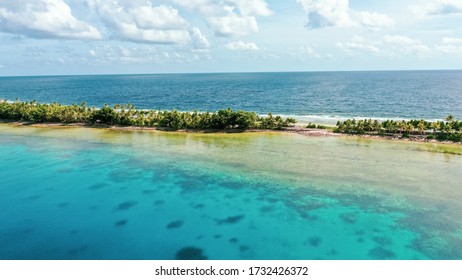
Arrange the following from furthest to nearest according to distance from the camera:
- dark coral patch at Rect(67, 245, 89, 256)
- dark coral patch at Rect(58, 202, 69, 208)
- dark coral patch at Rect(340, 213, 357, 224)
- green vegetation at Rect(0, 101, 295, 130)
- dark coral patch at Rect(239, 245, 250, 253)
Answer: green vegetation at Rect(0, 101, 295, 130)
dark coral patch at Rect(58, 202, 69, 208)
dark coral patch at Rect(340, 213, 357, 224)
dark coral patch at Rect(239, 245, 250, 253)
dark coral patch at Rect(67, 245, 89, 256)

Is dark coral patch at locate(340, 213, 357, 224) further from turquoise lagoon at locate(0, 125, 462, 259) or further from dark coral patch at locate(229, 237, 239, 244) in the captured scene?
dark coral patch at locate(229, 237, 239, 244)

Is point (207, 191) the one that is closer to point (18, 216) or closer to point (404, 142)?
point (18, 216)

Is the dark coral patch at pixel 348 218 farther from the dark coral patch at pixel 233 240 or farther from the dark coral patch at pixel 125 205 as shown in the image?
the dark coral patch at pixel 125 205

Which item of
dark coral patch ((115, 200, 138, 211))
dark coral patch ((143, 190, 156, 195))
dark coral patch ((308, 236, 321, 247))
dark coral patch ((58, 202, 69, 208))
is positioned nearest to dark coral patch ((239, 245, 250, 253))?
dark coral patch ((308, 236, 321, 247))

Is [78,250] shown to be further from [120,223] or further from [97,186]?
[97,186]

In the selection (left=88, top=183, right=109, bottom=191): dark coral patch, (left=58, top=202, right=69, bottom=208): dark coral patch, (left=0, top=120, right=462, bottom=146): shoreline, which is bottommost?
(left=58, top=202, right=69, bottom=208): dark coral patch

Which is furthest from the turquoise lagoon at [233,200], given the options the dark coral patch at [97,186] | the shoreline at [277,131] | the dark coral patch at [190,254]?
the shoreline at [277,131]
